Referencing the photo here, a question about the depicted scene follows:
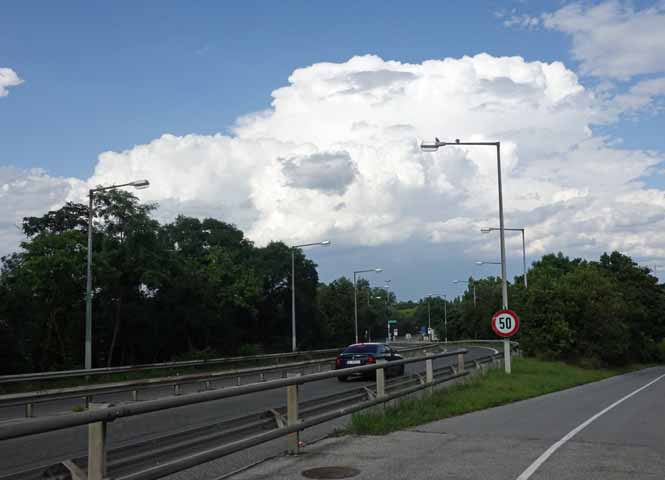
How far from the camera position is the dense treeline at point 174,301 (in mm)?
39188

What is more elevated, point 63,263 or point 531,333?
point 63,263

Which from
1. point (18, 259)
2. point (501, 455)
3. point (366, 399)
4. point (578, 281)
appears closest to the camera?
point (501, 455)

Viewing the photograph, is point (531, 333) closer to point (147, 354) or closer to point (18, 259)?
point (147, 354)

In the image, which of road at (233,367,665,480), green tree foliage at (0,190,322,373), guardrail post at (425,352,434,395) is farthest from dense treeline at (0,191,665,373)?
road at (233,367,665,480)

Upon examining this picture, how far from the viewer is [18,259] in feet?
142

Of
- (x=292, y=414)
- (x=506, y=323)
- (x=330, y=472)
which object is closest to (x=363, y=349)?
(x=506, y=323)

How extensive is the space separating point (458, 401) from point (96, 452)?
11424 mm

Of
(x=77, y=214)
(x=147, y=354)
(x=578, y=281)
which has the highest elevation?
(x=77, y=214)

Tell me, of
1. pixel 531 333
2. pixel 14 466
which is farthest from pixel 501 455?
pixel 531 333

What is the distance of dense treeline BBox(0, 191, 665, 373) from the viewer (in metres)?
39.2

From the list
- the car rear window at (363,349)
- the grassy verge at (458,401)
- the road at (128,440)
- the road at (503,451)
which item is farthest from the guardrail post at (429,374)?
the car rear window at (363,349)

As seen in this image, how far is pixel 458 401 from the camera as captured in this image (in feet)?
52.7

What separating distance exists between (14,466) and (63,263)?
35094 mm

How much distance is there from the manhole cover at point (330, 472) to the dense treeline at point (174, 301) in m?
29.9
